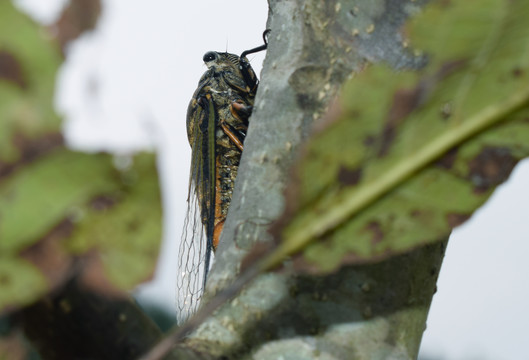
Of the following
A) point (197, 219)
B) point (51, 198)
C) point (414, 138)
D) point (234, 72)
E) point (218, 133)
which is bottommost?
point (51, 198)

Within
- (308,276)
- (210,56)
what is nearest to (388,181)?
(308,276)

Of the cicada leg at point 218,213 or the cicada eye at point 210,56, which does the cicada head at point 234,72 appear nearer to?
the cicada eye at point 210,56

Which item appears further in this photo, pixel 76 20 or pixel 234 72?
pixel 234 72

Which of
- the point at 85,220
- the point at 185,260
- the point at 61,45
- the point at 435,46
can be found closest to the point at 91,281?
the point at 85,220

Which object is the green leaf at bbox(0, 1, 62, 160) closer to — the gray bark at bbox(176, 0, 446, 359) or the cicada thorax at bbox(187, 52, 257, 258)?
the gray bark at bbox(176, 0, 446, 359)

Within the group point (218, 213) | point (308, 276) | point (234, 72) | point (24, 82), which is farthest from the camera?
point (234, 72)

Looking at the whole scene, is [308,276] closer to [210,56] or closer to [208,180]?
[208,180]

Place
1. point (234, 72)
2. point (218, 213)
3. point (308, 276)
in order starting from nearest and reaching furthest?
point (308, 276) → point (218, 213) → point (234, 72)

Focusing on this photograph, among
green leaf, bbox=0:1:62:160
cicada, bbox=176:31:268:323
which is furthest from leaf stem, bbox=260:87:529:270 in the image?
cicada, bbox=176:31:268:323
